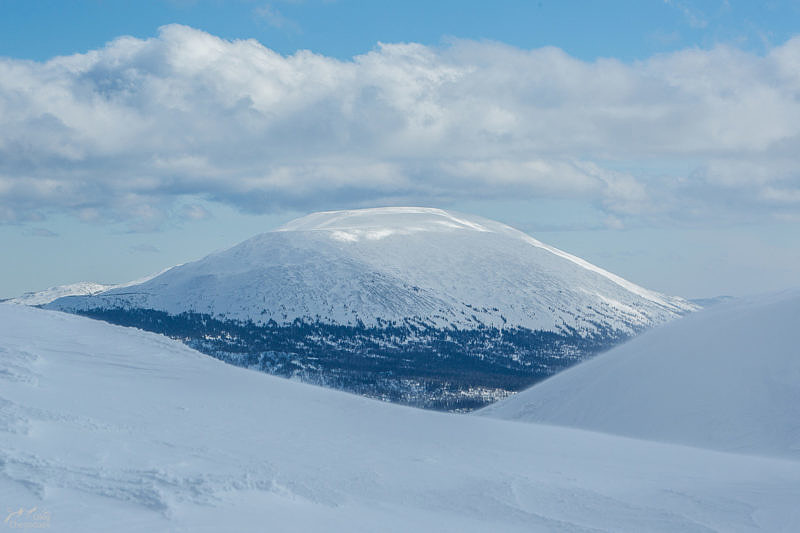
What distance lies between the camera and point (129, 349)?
37.4 m

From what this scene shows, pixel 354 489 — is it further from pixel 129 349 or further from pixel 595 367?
pixel 595 367

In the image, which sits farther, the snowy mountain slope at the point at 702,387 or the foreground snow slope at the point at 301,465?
the snowy mountain slope at the point at 702,387

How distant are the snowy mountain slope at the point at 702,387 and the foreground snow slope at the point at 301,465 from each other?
8.45 m

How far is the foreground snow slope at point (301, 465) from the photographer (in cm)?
1858

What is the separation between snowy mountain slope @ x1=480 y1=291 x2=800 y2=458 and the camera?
4212 cm

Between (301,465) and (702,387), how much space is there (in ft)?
106

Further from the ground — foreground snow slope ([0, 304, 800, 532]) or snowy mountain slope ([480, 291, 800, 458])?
snowy mountain slope ([480, 291, 800, 458])

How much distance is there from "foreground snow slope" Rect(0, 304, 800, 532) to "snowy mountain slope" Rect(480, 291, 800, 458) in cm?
845

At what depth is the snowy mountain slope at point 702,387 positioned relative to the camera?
138 feet

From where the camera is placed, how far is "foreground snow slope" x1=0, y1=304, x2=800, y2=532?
18.6m

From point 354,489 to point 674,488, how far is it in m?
10.9

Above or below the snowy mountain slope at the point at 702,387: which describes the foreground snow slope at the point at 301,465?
below

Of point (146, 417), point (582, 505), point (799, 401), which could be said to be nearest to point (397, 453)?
point (582, 505)

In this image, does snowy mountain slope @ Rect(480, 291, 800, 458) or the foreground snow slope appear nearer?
the foreground snow slope
